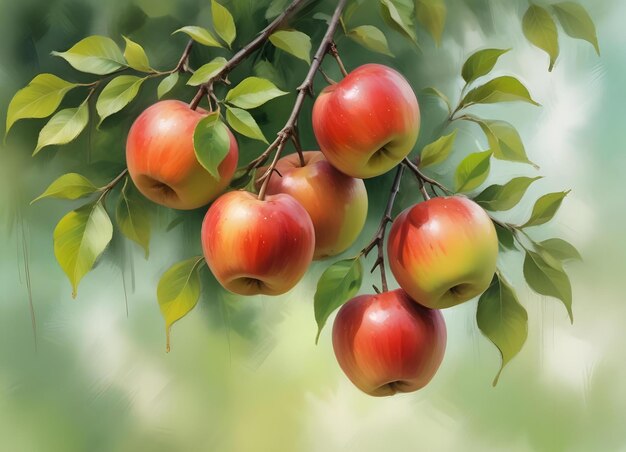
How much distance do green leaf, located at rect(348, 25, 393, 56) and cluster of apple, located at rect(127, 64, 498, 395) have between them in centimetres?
9

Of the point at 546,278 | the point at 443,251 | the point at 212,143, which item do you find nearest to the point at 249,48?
the point at 212,143

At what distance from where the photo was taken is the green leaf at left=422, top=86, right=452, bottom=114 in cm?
79

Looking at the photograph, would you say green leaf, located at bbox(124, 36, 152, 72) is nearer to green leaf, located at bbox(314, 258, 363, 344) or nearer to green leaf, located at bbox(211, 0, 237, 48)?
green leaf, located at bbox(211, 0, 237, 48)

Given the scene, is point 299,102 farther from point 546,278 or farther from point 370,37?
point 546,278

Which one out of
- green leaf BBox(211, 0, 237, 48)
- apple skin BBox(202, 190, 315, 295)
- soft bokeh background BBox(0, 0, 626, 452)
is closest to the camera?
apple skin BBox(202, 190, 315, 295)

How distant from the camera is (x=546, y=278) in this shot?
784 millimetres

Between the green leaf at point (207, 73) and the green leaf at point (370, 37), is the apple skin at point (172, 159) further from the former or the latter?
the green leaf at point (370, 37)

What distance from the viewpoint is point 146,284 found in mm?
820

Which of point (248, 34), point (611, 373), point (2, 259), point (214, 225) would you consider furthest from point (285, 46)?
point (611, 373)

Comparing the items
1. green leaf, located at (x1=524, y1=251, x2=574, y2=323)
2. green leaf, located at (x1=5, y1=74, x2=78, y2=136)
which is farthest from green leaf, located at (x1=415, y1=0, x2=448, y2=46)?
green leaf, located at (x1=5, y1=74, x2=78, y2=136)

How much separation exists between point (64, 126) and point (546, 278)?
0.47 meters

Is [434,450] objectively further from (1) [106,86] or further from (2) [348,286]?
(1) [106,86]

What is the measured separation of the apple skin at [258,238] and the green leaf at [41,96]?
23 cm

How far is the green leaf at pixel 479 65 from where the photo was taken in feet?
2.43
